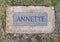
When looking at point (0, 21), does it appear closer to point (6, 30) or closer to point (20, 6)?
point (6, 30)

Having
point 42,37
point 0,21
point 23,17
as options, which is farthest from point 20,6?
point 42,37

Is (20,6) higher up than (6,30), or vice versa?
(20,6)

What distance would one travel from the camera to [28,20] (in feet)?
5.84

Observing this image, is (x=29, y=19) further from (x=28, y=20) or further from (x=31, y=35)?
(x=31, y=35)

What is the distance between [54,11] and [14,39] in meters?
0.43

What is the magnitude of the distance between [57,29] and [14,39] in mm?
379

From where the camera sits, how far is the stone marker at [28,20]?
177cm

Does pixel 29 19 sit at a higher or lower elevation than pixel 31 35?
higher

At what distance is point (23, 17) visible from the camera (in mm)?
1777

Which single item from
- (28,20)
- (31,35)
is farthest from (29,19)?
(31,35)

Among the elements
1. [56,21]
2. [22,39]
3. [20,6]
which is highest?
[20,6]

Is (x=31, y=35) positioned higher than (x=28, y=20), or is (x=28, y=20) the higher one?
(x=28, y=20)

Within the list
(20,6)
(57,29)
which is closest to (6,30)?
(20,6)

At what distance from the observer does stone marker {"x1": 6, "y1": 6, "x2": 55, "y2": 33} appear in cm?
177
